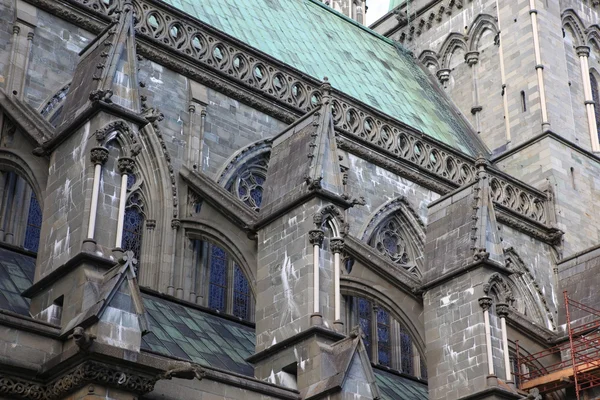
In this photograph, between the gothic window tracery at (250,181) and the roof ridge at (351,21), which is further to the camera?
the roof ridge at (351,21)

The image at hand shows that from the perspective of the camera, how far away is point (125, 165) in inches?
619

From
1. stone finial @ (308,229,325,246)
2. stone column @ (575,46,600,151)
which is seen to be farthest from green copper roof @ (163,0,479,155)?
stone finial @ (308,229,325,246)

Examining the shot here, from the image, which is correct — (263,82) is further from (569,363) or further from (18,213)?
(569,363)

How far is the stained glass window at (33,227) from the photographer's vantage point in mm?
19531

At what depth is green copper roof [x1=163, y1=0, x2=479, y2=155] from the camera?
27828 mm

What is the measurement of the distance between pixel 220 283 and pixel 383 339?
16.3ft

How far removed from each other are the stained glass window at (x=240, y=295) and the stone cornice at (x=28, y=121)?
5.52m

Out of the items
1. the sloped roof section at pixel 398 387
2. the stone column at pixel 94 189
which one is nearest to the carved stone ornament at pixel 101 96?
the stone column at pixel 94 189

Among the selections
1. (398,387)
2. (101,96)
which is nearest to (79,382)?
(101,96)

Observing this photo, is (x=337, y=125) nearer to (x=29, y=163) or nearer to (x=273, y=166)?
(x=273, y=166)

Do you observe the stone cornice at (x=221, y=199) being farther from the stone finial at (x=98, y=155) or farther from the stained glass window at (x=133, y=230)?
the stone finial at (x=98, y=155)

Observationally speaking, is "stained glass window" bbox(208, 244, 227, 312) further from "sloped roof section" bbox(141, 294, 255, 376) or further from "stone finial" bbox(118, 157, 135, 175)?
"stone finial" bbox(118, 157, 135, 175)

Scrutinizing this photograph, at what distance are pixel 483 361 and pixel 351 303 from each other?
537cm

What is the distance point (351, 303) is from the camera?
80.6ft
